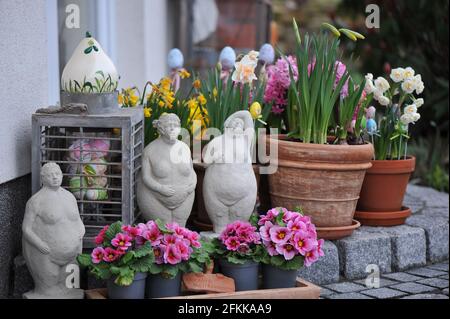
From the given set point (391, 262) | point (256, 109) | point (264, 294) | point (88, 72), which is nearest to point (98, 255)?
point (264, 294)

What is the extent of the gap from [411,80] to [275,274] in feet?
4.27

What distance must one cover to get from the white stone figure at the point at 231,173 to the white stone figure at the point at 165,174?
93 mm

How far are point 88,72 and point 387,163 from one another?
1547mm

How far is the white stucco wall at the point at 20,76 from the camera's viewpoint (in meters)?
2.59

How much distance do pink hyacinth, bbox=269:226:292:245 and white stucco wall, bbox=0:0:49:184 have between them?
3.31ft

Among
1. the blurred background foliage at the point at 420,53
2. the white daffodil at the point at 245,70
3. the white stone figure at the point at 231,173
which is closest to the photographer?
the white stone figure at the point at 231,173

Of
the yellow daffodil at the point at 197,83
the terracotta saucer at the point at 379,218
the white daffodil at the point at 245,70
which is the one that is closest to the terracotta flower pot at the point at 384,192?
the terracotta saucer at the point at 379,218

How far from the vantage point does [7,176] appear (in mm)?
2609

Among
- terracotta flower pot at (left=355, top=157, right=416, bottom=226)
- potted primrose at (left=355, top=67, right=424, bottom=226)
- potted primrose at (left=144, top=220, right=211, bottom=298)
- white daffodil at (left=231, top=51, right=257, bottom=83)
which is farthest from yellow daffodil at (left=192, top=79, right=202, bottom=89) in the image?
potted primrose at (left=144, top=220, right=211, bottom=298)

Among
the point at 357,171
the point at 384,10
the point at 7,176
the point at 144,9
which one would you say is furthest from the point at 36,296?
the point at 384,10

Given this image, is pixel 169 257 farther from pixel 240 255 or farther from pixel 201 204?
pixel 201 204

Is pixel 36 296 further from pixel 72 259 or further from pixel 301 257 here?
pixel 301 257

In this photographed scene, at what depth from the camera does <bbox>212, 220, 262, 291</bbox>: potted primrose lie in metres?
2.55

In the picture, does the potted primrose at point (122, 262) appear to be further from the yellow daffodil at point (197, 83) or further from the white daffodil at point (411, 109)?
the white daffodil at point (411, 109)
